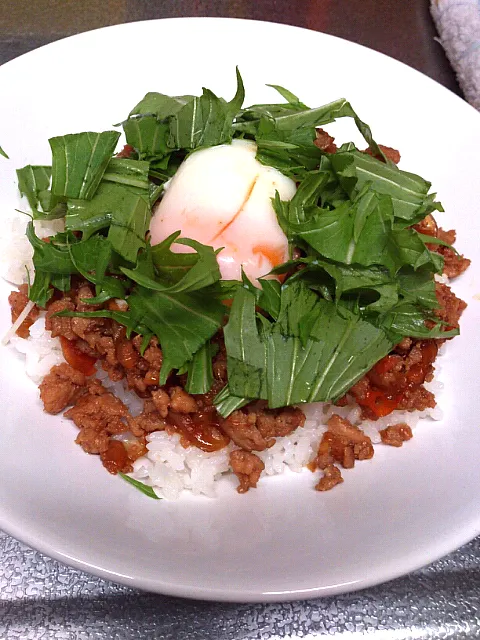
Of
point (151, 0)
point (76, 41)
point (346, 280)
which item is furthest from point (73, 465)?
point (151, 0)

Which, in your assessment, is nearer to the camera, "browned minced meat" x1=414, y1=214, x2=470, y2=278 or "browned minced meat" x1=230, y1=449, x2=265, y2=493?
"browned minced meat" x1=230, y1=449, x2=265, y2=493

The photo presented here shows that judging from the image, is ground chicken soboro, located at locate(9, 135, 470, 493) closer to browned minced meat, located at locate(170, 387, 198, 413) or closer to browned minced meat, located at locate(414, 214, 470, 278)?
browned minced meat, located at locate(170, 387, 198, 413)

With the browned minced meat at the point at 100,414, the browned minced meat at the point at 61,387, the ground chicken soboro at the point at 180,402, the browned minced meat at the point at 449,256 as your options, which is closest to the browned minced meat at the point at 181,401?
the ground chicken soboro at the point at 180,402

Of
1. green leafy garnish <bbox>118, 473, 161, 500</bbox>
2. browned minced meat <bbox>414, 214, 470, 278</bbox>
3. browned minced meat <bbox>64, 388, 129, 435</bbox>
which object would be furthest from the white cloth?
green leafy garnish <bbox>118, 473, 161, 500</bbox>

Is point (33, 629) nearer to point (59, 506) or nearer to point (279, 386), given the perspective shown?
point (59, 506)

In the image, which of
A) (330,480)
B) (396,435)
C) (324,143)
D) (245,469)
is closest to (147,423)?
(245,469)

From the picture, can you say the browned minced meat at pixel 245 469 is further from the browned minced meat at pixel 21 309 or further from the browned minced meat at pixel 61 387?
the browned minced meat at pixel 21 309
